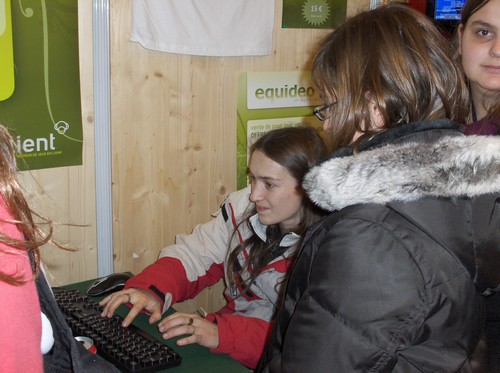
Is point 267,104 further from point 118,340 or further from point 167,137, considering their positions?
point 118,340

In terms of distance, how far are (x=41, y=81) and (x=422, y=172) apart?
1466 millimetres

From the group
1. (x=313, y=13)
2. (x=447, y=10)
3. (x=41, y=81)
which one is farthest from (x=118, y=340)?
(x=447, y=10)

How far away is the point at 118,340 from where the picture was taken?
1395 mm

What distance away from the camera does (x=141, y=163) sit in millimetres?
2219

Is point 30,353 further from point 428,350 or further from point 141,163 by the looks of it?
point 141,163

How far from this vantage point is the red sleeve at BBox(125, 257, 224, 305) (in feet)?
5.85

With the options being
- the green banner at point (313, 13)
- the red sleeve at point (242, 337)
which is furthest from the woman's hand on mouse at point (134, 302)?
the green banner at point (313, 13)

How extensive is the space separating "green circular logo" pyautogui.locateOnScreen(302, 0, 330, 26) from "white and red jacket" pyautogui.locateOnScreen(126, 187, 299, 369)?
0.98m

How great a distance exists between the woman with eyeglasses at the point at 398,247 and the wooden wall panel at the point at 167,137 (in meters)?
1.30

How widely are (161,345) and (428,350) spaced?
28.0 inches

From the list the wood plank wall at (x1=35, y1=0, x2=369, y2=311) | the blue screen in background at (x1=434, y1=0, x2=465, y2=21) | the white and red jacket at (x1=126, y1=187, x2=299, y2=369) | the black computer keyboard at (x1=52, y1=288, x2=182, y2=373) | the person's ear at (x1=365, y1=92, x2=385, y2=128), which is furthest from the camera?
the blue screen in background at (x1=434, y1=0, x2=465, y2=21)

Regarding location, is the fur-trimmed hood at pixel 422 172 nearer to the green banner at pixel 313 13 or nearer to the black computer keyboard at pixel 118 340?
the black computer keyboard at pixel 118 340

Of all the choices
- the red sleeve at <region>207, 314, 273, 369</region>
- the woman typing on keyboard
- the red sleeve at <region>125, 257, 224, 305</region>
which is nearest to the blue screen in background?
the woman typing on keyboard

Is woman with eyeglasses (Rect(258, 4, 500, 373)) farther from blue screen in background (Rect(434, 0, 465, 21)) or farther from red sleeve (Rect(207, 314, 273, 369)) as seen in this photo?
blue screen in background (Rect(434, 0, 465, 21))
